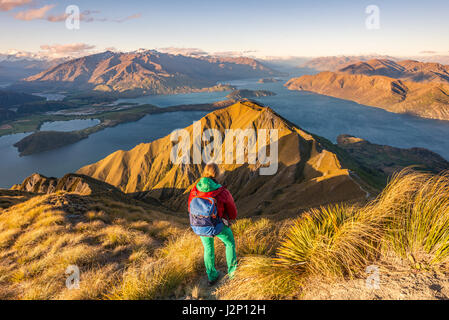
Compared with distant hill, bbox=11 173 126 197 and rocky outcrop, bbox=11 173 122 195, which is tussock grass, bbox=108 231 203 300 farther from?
rocky outcrop, bbox=11 173 122 195

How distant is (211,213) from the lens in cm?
375

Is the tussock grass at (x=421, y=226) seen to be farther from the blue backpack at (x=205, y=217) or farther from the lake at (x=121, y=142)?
the lake at (x=121, y=142)

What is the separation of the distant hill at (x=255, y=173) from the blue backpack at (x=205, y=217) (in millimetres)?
16672

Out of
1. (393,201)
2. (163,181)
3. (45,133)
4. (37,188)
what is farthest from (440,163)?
(45,133)

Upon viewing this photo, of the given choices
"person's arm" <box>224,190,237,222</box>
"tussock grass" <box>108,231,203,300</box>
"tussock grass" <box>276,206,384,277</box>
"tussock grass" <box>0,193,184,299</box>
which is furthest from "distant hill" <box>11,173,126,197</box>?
"tussock grass" <box>276,206,384,277</box>

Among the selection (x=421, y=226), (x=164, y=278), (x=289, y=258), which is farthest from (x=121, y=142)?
(x=421, y=226)

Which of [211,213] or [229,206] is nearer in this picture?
[211,213]

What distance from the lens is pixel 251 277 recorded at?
11.6 ft

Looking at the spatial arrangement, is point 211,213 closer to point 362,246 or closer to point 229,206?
point 229,206

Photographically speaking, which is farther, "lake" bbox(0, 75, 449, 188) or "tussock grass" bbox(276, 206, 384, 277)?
"lake" bbox(0, 75, 449, 188)

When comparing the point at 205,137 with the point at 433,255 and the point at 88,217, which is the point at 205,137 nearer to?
the point at 88,217

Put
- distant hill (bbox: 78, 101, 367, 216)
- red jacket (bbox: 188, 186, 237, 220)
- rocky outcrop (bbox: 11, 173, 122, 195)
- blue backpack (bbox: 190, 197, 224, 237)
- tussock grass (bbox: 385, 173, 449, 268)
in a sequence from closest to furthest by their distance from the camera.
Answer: tussock grass (bbox: 385, 173, 449, 268), blue backpack (bbox: 190, 197, 224, 237), red jacket (bbox: 188, 186, 237, 220), rocky outcrop (bbox: 11, 173, 122, 195), distant hill (bbox: 78, 101, 367, 216)

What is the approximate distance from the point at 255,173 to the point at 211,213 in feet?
191

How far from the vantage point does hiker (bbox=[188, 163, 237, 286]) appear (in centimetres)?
379
